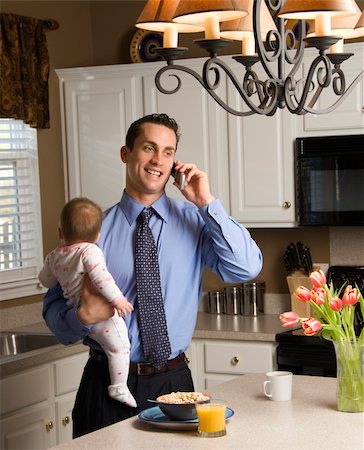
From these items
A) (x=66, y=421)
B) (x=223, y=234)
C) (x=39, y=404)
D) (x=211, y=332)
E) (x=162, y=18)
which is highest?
(x=162, y=18)

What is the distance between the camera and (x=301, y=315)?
4.76 m

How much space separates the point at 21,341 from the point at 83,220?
1718 millimetres

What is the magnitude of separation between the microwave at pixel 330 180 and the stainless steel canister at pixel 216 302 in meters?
0.74

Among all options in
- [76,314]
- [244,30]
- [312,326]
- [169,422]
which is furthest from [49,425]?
[244,30]

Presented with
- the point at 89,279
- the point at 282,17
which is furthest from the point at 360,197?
the point at 282,17

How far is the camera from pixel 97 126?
5078 mm

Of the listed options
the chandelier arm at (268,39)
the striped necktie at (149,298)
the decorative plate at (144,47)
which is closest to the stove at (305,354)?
the striped necktie at (149,298)

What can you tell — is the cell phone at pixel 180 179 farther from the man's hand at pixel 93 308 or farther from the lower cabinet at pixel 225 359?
the lower cabinet at pixel 225 359

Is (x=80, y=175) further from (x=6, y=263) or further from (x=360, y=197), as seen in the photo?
(x=360, y=197)

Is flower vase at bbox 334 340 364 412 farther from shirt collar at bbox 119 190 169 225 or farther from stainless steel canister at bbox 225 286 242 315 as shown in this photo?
stainless steel canister at bbox 225 286 242 315

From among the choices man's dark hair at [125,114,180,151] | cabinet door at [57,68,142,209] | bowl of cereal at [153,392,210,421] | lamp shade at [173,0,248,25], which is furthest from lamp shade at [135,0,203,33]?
cabinet door at [57,68,142,209]

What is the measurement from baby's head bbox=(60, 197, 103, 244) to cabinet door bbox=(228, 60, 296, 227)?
1.68 metres

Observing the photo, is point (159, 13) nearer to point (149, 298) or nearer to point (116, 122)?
point (149, 298)

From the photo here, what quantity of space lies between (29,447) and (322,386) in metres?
1.67
